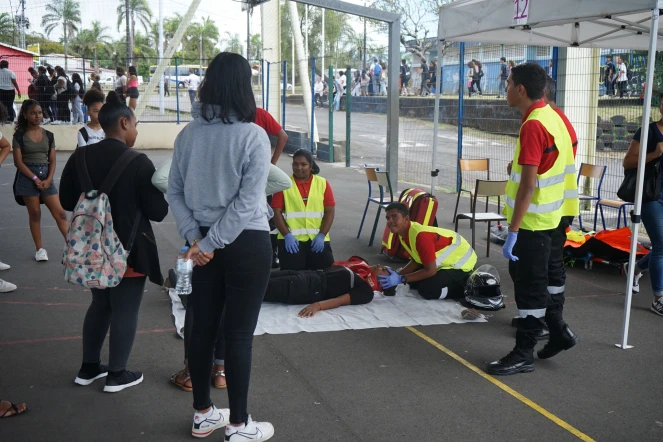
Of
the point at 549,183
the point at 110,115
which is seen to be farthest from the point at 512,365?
the point at 110,115

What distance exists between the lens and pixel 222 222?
3.08 meters

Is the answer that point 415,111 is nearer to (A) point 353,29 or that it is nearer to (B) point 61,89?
(B) point 61,89

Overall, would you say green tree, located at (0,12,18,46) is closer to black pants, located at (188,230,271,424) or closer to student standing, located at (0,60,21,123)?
student standing, located at (0,60,21,123)

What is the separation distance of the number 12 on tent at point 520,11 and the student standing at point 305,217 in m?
2.38

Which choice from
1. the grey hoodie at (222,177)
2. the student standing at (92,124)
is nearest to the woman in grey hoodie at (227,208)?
the grey hoodie at (222,177)

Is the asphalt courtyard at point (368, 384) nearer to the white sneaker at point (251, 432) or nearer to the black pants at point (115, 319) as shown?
the white sneaker at point (251, 432)

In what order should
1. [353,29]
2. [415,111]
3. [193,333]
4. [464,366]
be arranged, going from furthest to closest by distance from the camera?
[353,29], [415,111], [464,366], [193,333]

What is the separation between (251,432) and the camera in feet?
11.2

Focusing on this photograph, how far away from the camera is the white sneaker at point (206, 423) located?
3500 mm

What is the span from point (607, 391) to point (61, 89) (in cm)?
1869

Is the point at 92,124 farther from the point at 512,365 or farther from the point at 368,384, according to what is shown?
the point at 512,365

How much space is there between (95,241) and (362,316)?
245 cm

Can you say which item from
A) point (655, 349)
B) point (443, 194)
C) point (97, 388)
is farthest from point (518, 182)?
point (443, 194)

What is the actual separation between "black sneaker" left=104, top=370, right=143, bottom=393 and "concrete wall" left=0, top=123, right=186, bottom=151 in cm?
1571
